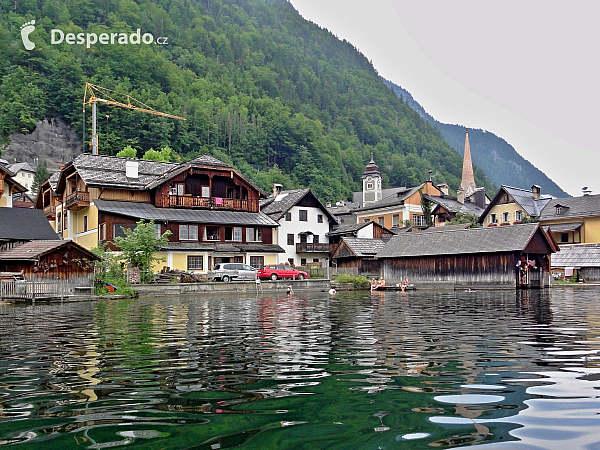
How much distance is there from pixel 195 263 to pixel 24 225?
751 inches

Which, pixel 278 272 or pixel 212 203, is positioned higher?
pixel 212 203

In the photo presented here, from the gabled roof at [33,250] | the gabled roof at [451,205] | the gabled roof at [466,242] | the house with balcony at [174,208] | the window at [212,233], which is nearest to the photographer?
the gabled roof at [33,250]

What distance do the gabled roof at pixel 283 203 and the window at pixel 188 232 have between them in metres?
11.9

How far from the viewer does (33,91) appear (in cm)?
12688

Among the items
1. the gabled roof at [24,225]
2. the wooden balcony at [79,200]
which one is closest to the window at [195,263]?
the wooden balcony at [79,200]

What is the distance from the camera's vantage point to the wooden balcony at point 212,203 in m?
62.0

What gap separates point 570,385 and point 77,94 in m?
141

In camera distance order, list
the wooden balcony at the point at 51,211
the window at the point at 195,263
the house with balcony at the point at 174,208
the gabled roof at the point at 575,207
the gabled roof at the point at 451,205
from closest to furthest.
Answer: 1. the house with balcony at the point at 174,208
2. the window at the point at 195,263
3. the wooden balcony at the point at 51,211
4. the gabled roof at the point at 575,207
5. the gabled roof at the point at 451,205

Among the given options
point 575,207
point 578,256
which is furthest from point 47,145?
point 578,256

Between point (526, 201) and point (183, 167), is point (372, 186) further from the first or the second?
point (183, 167)

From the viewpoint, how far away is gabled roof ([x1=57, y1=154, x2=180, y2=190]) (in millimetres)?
58094

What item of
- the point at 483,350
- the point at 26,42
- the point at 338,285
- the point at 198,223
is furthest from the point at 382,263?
the point at 26,42

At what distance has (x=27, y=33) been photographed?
140625 mm

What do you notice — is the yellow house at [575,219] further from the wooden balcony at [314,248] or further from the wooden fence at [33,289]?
the wooden fence at [33,289]
